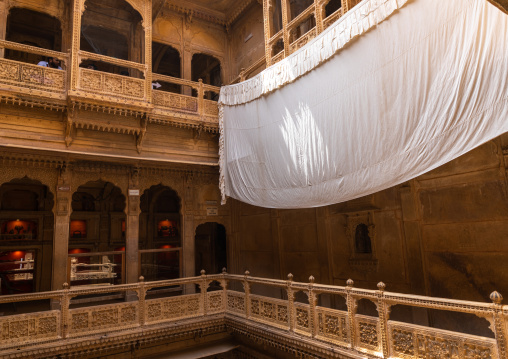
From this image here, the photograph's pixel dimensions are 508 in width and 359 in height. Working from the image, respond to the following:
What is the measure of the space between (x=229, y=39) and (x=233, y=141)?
4.67 m

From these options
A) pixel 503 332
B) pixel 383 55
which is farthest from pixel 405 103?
pixel 503 332

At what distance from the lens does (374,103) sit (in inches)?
249

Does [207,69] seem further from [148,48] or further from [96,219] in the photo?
[96,219]

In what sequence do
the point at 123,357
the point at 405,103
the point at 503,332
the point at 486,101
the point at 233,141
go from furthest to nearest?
the point at 233,141, the point at 123,357, the point at 405,103, the point at 486,101, the point at 503,332

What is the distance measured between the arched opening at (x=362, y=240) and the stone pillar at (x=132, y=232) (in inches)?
235

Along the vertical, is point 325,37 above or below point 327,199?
above

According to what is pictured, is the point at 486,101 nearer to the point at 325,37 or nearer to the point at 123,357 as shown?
the point at 325,37

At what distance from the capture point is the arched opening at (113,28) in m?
10.8

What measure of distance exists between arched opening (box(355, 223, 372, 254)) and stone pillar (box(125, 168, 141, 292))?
5.96m

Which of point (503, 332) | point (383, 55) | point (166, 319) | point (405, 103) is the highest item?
point (383, 55)

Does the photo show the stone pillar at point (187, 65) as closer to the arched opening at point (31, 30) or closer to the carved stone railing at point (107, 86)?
the carved stone railing at point (107, 86)

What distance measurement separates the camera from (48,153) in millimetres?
9133

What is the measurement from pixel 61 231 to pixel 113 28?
629 centimetres

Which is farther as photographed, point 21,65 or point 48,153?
point 48,153
